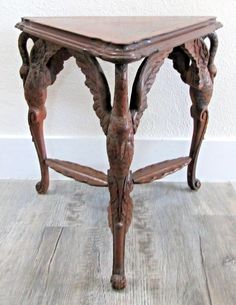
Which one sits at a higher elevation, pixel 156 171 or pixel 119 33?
pixel 119 33

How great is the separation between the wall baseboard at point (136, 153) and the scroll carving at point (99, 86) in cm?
50

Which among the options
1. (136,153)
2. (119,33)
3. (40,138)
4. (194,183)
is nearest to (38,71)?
(40,138)

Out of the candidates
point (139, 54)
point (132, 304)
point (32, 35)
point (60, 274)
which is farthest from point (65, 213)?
point (139, 54)

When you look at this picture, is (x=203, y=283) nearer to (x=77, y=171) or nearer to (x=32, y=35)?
(x=77, y=171)

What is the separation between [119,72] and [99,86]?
0.08 meters

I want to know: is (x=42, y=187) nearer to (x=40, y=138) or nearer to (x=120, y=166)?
(x=40, y=138)

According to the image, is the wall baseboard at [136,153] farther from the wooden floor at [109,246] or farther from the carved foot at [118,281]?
the carved foot at [118,281]

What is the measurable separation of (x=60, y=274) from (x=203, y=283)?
1.04 ft

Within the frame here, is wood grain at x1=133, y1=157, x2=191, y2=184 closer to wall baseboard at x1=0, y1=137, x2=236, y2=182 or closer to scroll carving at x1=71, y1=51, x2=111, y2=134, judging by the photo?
wall baseboard at x1=0, y1=137, x2=236, y2=182

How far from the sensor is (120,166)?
29.8 inches

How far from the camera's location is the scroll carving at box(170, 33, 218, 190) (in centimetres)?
94

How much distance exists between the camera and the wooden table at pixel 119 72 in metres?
0.70

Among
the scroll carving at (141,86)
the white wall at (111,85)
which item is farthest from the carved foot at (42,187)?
the scroll carving at (141,86)

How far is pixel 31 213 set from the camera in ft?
3.72
